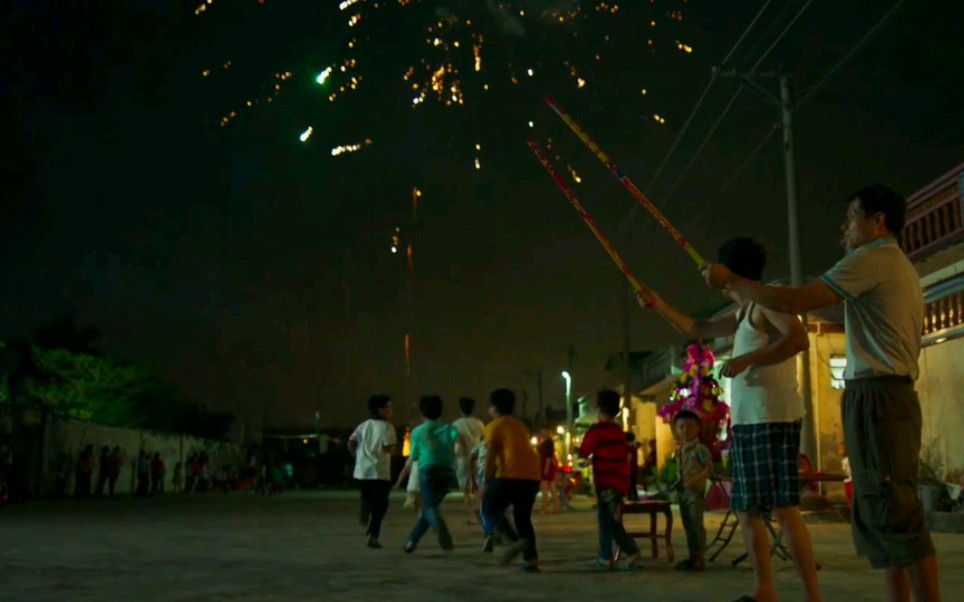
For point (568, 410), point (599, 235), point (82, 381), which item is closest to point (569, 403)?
point (568, 410)

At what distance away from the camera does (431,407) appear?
1244 cm

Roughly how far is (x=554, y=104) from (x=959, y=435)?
34.7 feet

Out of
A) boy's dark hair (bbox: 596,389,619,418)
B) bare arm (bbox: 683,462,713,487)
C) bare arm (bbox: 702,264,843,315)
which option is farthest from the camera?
boy's dark hair (bbox: 596,389,619,418)

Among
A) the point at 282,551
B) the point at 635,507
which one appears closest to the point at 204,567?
the point at 282,551

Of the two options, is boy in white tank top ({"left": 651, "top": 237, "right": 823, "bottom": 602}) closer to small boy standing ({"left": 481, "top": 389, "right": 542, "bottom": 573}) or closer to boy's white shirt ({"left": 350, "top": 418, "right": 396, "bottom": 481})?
small boy standing ({"left": 481, "top": 389, "right": 542, "bottom": 573})

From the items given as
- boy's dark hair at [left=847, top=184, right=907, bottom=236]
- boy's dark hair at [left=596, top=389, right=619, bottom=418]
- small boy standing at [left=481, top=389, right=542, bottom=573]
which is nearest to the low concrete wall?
small boy standing at [left=481, top=389, right=542, bottom=573]

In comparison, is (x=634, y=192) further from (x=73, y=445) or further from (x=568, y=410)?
(x=568, y=410)

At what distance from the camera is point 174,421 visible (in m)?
75.1

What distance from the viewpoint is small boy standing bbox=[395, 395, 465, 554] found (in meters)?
11.4

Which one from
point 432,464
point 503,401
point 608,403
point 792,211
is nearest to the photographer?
point 608,403

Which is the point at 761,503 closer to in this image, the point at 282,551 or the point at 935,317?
the point at 282,551

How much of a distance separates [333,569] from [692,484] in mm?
3161

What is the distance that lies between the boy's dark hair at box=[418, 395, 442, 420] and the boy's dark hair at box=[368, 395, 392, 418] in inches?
32.2

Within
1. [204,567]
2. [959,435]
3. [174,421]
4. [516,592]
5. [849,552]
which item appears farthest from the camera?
[174,421]
